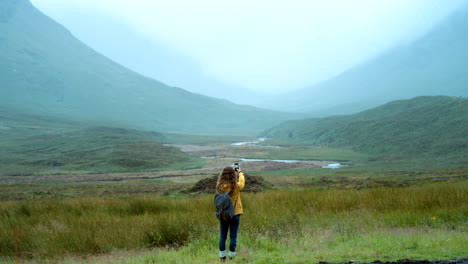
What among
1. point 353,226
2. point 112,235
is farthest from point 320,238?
point 112,235

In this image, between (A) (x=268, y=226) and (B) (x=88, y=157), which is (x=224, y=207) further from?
(B) (x=88, y=157)

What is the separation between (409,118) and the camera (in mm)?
90500

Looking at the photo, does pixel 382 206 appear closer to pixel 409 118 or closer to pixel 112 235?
pixel 112 235

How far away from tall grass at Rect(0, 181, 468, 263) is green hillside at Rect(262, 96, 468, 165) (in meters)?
40.5

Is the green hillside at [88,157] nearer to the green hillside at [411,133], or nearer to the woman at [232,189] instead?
the green hillside at [411,133]

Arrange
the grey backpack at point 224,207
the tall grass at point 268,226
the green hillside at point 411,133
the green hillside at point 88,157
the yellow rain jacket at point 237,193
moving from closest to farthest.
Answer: the grey backpack at point 224,207, the yellow rain jacket at point 237,193, the tall grass at point 268,226, the green hillside at point 88,157, the green hillside at point 411,133

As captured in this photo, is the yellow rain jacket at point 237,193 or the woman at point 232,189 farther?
the yellow rain jacket at point 237,193

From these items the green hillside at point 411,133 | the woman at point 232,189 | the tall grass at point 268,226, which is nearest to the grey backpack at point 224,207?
the woman at point 232,189

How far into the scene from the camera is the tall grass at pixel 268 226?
10.7 meters

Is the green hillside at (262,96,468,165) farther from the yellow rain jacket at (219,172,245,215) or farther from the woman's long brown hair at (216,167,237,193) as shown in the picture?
the woman's long brown hair at (216,167,237,193)

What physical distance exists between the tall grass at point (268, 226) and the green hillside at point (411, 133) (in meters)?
40.5

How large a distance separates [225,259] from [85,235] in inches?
201

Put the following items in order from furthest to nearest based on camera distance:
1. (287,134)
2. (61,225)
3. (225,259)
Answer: (287,134) < (61,225) < (225,259)

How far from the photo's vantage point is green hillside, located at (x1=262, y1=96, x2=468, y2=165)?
205ft
